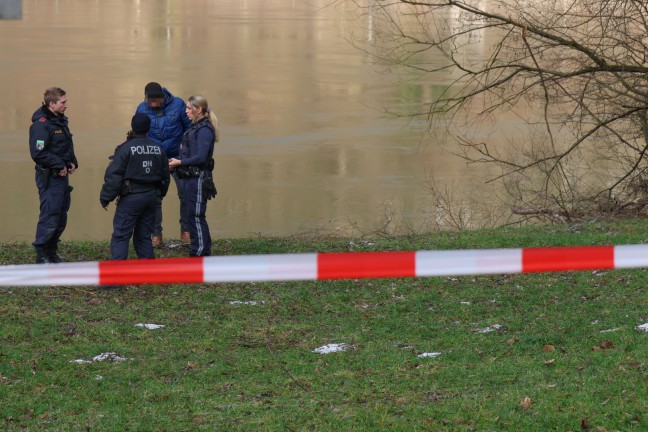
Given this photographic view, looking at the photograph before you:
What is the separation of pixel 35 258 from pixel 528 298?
4.85m

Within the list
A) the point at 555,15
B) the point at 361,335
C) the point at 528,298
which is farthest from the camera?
the point at 555,15

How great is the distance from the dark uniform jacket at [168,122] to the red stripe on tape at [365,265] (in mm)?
5570

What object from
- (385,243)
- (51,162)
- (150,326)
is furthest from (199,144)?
(385,243)

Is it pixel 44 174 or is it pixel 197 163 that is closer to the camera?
pixel 44 174

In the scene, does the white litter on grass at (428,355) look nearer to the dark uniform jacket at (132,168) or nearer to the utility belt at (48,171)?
the dark uniform jacket at (132,168)

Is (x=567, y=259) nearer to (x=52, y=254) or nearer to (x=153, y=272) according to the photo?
(x=153, y=272)

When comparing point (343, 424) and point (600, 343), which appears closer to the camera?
point (343, 424)

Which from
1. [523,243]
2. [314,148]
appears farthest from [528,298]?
[314,148]

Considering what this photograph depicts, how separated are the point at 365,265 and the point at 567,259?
0.96m

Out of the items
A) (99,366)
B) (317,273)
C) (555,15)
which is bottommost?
(99,366)

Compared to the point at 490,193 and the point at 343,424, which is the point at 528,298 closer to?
the point at 343,424

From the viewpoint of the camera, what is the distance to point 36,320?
788 centimetres

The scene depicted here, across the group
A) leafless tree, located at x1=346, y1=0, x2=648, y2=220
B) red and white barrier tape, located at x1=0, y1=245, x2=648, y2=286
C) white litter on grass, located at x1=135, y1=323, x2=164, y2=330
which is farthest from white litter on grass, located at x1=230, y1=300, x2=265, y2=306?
leafless tree, located at x1=346, y1=0, x2=648, y2=220

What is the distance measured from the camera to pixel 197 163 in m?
9.76
